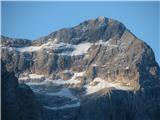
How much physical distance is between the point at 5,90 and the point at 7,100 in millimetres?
3387

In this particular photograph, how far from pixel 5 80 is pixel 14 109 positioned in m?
9.93

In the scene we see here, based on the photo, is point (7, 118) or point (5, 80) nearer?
point (7, 118)

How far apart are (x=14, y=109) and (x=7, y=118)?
50.3 ft

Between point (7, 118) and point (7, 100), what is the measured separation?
11808 mm

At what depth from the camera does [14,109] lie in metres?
198

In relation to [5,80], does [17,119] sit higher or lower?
lower

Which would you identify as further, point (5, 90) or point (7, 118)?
point (5, 90)

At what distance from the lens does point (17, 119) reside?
642ft

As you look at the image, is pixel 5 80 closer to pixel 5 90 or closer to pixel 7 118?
pixel 5 90

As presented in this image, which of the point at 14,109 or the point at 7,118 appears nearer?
the point at 7,118

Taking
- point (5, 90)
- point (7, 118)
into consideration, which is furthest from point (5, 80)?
point (7, 118)

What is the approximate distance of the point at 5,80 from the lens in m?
198

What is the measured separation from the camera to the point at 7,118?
598 ft

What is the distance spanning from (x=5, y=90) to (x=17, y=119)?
33.7 feet
